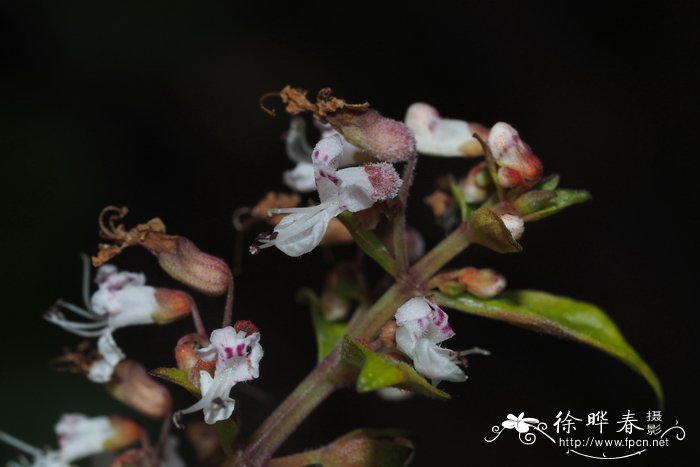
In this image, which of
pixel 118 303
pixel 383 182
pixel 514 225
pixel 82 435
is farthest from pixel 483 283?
pixel 82 435

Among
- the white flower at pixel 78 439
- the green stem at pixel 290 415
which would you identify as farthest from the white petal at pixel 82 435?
the green stem at pixel 290 415

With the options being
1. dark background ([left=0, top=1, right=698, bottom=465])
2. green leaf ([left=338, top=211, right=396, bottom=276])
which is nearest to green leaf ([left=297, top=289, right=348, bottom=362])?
green leaf ([left=338, top=211, right=396, bottom=276])

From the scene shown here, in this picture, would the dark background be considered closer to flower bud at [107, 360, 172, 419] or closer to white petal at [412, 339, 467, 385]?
flower bud at [107, 360, 172, 419]

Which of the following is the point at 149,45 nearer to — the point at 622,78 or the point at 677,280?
the point at 622,78

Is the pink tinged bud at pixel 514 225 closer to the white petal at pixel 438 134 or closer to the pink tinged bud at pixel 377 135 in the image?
the pink tinged bud at pixel 377 135

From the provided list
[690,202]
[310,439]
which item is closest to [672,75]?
[690,202]

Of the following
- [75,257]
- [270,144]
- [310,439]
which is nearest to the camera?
[75,257]
